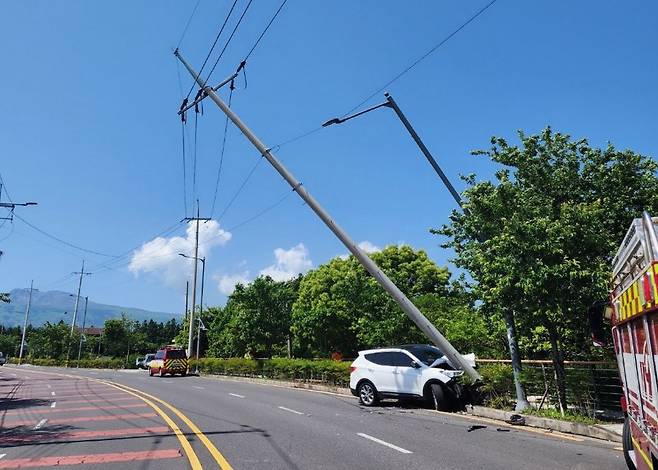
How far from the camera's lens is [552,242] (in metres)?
11.9

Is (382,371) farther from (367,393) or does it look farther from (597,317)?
(597,317)

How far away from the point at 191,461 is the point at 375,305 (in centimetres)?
1982

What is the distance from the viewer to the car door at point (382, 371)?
15.4m

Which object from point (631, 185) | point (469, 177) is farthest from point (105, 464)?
point (631, 185)

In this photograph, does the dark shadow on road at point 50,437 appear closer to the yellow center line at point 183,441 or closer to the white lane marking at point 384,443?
the yellow center line at point 183,441

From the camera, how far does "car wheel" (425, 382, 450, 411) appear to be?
14164mm

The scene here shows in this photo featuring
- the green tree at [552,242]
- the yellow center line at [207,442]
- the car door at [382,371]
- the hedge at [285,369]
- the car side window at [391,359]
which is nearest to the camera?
the yellow center line at [207,442]

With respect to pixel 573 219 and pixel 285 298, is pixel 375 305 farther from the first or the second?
pixel 573 219

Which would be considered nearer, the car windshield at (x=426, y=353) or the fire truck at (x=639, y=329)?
the fire truck at (x=639, y=329)

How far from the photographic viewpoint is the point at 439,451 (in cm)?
849

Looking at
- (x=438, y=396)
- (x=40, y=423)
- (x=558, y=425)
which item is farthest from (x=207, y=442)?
(x=438, y=396)

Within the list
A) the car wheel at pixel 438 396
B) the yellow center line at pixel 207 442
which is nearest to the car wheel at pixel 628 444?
the yellow center line at pixel 207 442

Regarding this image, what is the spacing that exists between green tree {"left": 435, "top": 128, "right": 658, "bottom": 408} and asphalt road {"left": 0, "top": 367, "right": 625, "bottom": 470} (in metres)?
2.95

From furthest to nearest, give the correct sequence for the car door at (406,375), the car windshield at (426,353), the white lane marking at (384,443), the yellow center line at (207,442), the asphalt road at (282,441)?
the car windshield at (426,353) < the car door at (406,375) < the white lane marking at (384,443) < the asphalt road at (282,441) < the yellow center line at (207,442)
